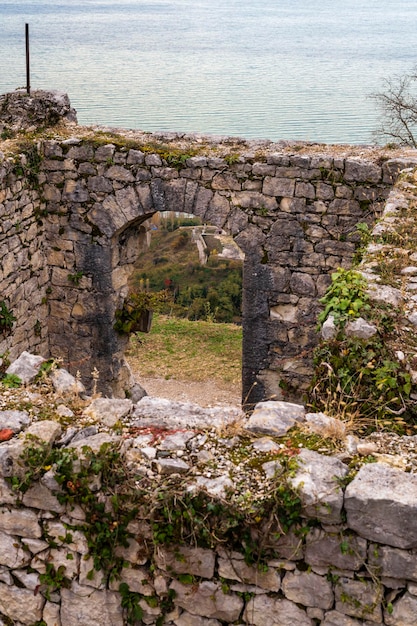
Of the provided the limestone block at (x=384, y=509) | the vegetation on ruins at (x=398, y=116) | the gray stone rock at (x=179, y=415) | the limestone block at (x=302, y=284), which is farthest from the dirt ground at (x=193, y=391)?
the vegetation on ruins at (x=398, y=116)

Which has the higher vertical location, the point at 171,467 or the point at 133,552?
the point at 171,467

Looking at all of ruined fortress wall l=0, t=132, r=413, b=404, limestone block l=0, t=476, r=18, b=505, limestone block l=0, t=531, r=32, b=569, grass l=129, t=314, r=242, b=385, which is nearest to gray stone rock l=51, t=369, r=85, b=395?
limestone block l=0, t=476, r=18, b=505

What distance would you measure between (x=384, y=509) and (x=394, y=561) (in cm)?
24

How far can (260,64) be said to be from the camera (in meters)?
29.7

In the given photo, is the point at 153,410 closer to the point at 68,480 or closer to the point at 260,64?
the point at 68,480

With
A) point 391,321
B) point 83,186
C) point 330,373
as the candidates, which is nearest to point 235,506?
point 330,373

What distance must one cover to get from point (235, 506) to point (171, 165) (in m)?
5.47

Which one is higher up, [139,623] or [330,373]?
[330,373]

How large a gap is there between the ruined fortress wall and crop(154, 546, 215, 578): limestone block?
443 centimetres

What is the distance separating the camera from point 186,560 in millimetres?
3322

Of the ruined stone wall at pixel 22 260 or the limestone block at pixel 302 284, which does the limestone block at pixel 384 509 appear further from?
the ruined stone wall at pixel 22 260

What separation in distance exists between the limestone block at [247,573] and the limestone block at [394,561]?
0.46 meters

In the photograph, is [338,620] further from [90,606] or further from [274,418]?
[90,606]

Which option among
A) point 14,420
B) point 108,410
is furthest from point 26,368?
point 108,410
